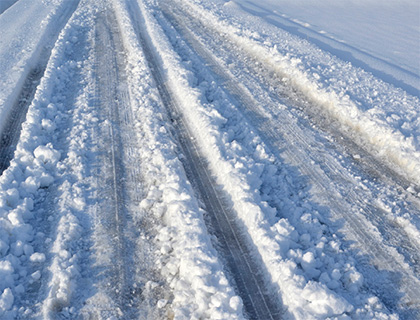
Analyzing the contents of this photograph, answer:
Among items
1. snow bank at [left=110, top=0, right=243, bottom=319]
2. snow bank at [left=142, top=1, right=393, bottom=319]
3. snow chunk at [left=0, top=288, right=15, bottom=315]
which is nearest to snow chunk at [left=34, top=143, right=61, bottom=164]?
snow bank at [left=110, top=0, right=243, bottom=319]

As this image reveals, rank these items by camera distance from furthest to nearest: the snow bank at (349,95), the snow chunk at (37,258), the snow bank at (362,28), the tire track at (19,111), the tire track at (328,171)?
the snow bank at (362,28), the snow bank at (349,95), the tire track at (19,111), the tire track at (328,171), the snow chunk at (37,258)

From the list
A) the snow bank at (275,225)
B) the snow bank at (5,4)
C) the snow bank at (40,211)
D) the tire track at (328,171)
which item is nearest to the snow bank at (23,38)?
the snow bank at (40,211)

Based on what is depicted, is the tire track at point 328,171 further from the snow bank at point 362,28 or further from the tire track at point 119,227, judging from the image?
the snow bank at point 362,28

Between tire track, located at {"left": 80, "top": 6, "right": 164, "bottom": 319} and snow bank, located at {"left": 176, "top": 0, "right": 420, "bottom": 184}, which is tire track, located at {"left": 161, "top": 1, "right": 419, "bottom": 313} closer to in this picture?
snow bank, located at {"left": 176, "top": 0, "right": 420, "bottom": 184}

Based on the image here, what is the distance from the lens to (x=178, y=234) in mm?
6195

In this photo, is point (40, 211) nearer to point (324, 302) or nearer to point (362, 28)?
point (324, 302)

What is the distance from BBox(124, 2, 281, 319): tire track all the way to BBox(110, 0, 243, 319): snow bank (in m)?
0.35

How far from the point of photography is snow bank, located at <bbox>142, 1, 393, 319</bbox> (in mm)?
5152

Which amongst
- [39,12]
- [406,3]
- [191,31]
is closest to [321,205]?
[191,31]

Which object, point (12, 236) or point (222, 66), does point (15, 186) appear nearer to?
point (12, 236)

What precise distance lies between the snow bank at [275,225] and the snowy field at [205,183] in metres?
0.03

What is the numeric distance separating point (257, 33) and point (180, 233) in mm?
13374

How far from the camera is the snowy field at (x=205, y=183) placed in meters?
5.34

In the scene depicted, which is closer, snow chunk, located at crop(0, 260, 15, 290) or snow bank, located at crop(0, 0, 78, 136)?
snow chunk, located at crop(0, 260, 15, 290)
